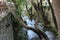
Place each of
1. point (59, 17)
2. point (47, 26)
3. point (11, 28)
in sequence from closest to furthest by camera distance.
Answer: point (59, 17) < point (11, 28) < point (47, 26)

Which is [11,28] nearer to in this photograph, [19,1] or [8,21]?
[8,21]

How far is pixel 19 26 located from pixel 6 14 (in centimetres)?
120

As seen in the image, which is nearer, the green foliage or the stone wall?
the stone wall

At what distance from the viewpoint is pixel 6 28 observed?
7.82m

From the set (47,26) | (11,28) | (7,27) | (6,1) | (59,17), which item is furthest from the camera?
(47,26)

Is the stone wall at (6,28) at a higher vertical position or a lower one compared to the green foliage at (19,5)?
lower

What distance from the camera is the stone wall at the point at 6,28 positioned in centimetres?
732

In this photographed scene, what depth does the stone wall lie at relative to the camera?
24.0ft

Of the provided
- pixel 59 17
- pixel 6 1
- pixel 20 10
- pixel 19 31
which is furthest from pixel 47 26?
pixel 59 17

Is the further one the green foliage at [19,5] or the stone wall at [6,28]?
the green foliage at [19,5]

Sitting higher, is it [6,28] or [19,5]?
[19,5]

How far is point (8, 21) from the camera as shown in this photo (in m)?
8.12

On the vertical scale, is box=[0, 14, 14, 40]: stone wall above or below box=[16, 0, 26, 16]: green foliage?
below

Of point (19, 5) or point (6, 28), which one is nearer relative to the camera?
point (19, 5)
